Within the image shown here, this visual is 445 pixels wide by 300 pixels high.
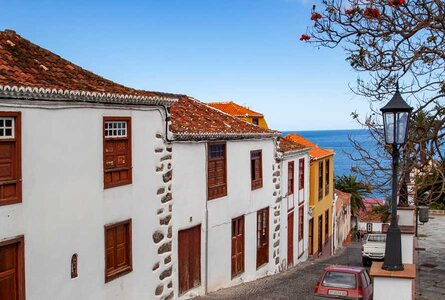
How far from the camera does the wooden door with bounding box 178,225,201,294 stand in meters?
15.4

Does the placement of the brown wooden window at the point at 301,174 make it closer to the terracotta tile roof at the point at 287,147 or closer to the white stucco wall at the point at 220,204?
the terracotta tile roof at the point at 287,147

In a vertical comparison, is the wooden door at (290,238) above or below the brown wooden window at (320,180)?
below

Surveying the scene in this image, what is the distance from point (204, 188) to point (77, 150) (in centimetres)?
595

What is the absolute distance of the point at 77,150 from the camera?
36.8 ft

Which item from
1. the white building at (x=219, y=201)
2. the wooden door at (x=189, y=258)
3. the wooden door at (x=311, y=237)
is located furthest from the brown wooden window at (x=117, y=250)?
the wooden door at (x=311, y=237)

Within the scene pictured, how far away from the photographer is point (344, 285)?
14438mm

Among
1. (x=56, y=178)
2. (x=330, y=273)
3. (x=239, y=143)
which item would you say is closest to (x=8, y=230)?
(x=56, y=178)

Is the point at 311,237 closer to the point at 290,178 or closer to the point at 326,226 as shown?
→ the point at 326,226

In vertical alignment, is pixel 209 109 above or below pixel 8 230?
above

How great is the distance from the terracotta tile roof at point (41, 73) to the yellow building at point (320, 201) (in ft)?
58.0

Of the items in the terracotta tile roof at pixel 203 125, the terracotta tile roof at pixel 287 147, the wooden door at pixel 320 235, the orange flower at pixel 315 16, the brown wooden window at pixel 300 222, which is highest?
the orange flower at pixel 315 16

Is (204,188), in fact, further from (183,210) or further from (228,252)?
(228,252)

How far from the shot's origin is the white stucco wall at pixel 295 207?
22.9m

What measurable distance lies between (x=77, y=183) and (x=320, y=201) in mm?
21596
